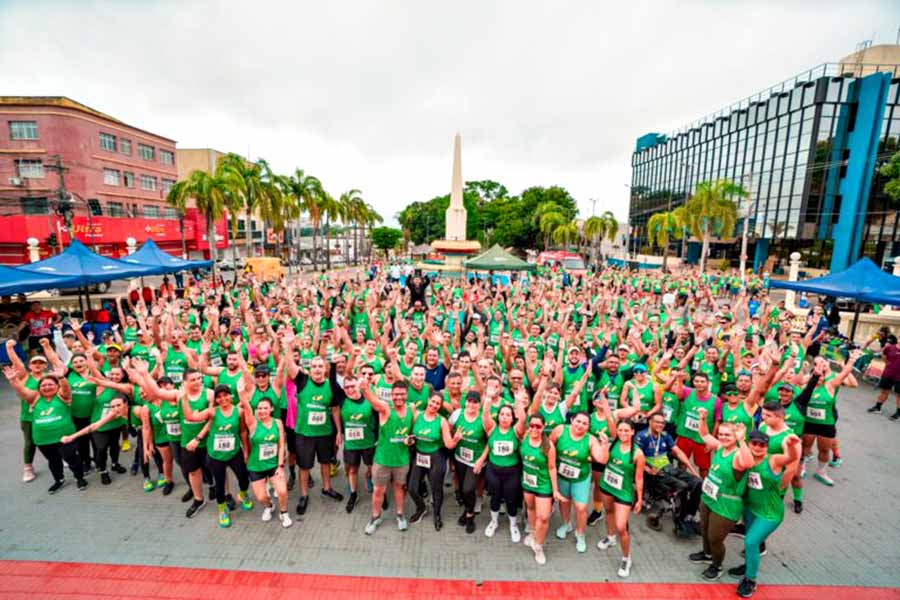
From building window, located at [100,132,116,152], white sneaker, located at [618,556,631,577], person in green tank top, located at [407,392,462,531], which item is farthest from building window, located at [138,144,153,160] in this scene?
white sneaker, located at [618,556,631,577]

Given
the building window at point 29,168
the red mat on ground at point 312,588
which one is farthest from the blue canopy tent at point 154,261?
the building window at point 29,168

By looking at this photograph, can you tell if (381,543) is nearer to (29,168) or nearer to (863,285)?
(863,285)

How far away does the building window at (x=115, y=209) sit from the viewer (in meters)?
39.1

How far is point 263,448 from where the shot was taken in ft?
16.1

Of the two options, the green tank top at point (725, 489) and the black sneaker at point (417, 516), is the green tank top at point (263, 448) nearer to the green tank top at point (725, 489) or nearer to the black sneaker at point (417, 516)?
the black sneaker at point (417, 516)

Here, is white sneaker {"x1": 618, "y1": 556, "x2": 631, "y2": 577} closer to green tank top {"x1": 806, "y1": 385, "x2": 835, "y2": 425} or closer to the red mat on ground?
the red mat on ground

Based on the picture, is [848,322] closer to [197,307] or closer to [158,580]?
[158,580]

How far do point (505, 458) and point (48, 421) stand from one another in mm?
6090

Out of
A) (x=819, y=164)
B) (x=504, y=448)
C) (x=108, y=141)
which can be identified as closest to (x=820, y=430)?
(x=504, y=448)

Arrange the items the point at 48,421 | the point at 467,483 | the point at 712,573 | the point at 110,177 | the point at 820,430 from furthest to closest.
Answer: the point at 110,177 < the point at 820,430 < the point at 48,421 < the point at 467,483 < the point at 712,573

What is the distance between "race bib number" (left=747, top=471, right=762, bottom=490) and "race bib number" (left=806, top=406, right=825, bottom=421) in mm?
2729

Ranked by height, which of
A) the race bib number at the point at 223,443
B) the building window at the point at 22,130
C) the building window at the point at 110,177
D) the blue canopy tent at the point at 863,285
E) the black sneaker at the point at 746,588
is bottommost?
the black sneaker at the point at 746,588

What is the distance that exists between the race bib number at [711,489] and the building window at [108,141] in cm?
5083

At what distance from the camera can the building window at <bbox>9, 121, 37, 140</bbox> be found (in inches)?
1359
